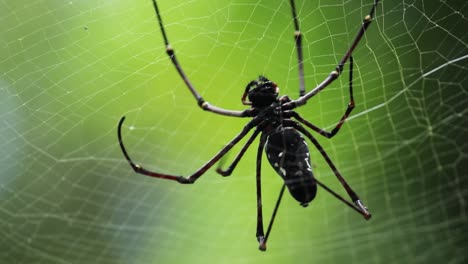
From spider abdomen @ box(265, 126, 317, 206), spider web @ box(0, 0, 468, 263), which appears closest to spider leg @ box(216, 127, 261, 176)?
spider abdomen @ box(265, 126, 317, 206)

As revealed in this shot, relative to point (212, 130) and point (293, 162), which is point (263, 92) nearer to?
point (293, 162)

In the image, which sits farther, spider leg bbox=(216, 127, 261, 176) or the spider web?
the spider web

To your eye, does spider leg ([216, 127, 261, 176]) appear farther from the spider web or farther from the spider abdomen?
the spider web

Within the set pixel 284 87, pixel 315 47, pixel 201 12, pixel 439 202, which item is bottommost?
pixel 439 202

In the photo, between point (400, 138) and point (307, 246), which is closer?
point (400, 138)

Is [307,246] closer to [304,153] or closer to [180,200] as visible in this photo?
[180,200]

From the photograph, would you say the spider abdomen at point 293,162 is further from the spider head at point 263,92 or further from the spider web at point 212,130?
the spider web at point 212,130

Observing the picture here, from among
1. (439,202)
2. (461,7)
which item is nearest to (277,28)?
(461,7)

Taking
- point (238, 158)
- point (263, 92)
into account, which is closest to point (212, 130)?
point (238, 158)
